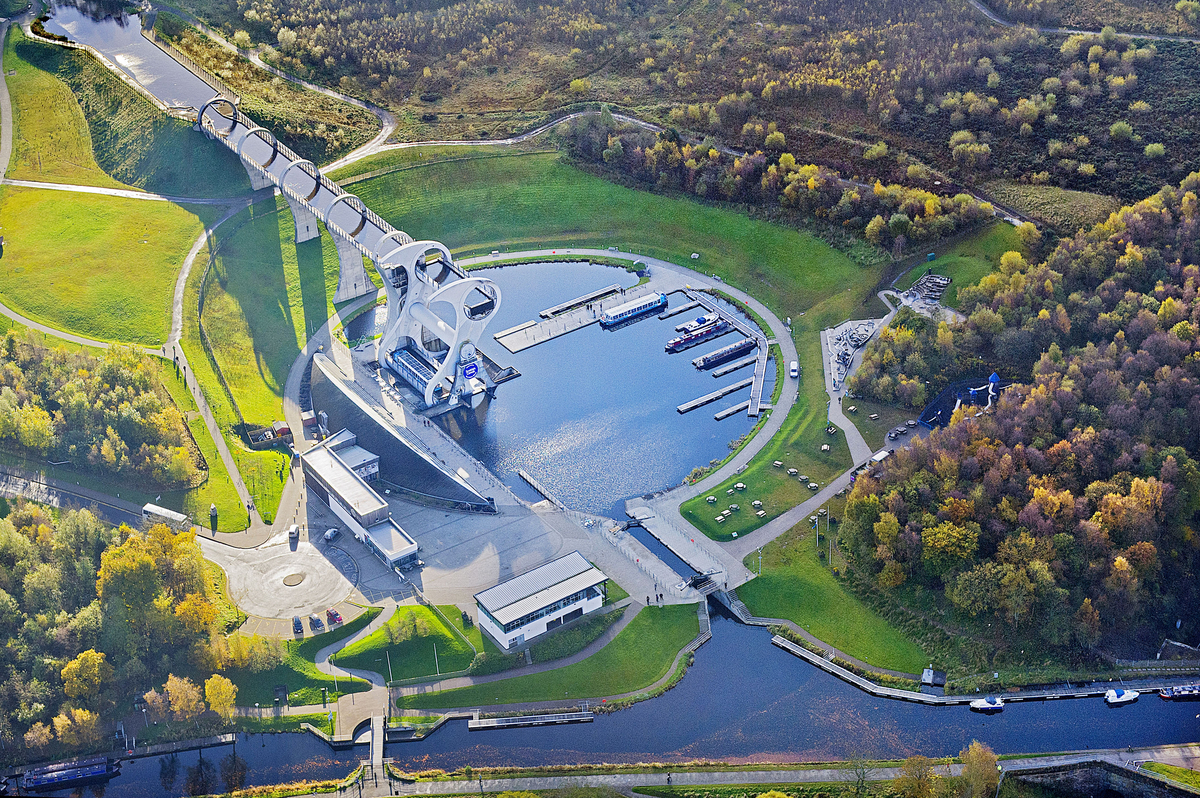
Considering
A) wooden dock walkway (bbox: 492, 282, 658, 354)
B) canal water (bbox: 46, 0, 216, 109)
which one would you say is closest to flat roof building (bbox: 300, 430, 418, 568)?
wooden dock walkway (bbox: 492, 282, 658, 354)

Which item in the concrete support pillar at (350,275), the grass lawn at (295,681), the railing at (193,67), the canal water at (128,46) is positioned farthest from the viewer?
the canal water at (128,46)

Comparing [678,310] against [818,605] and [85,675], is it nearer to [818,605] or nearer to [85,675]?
[818,605]

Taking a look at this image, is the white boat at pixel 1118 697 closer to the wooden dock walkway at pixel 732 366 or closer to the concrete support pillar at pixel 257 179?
the wooden dock walkway at pixel 732 366

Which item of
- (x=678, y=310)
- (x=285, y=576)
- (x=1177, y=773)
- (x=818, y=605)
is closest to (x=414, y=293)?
(x=678, y=310)

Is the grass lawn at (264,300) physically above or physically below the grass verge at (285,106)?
below

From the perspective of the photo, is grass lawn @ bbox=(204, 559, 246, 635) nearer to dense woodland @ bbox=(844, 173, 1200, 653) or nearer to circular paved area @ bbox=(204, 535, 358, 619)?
circular paved area @ bbox=(204, 535, 358, 619)

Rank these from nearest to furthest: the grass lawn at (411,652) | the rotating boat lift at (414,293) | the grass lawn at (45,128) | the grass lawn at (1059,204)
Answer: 1. the grass lawn at (411,652)
2. the rotating boat lift at (414,293)
3. the grass lawn at (1059,204)
4. the grass lawn at (45,128)

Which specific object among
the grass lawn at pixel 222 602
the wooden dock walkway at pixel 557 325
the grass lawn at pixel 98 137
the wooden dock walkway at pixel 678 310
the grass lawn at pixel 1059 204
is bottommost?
the wooden dock walkway at pixel 678 310

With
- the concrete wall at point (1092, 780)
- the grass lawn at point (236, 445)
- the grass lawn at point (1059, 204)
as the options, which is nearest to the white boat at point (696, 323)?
the grass lawn at point (1059, 204)

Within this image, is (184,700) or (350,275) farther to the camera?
(350,275)
